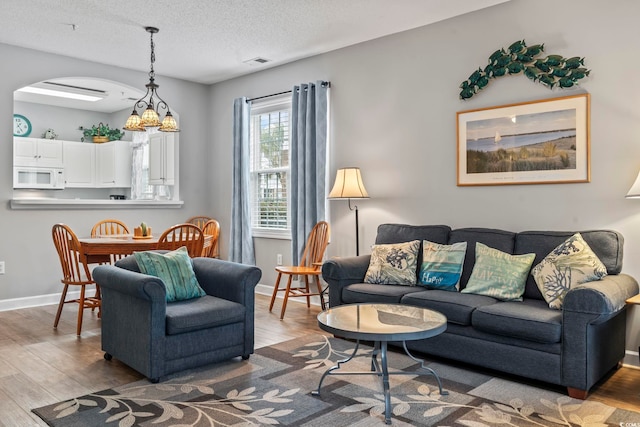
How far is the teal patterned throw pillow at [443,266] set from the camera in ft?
12.2

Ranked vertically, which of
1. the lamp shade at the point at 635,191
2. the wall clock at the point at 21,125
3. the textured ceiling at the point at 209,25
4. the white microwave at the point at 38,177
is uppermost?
the textured ceiling at the point at 209,25

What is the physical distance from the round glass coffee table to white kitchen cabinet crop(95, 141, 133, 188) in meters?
6.47

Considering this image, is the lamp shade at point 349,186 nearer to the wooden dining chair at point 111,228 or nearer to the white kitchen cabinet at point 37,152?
the wooden dining chair at point 111,228

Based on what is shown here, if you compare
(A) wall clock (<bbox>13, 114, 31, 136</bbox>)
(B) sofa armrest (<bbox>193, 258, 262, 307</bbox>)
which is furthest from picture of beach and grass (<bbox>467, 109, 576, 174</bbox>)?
(A) wall clock (<bbox>13, 114, 31, 136</bbox>)

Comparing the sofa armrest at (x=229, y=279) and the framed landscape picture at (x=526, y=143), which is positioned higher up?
the framed landscape picture at (x=526, y=143)

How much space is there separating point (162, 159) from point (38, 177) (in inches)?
101

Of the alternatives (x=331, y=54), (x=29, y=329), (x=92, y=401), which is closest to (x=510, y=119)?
(x=331, y=54)

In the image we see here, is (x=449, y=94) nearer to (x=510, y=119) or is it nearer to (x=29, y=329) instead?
(x=510, y=119)

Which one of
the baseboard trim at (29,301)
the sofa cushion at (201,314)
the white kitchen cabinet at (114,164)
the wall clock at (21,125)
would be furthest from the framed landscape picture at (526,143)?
the wall clock at (21,125)

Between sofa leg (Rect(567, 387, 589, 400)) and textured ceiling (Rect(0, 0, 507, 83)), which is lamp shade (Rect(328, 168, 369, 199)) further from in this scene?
sofa leg (Rect(567, 387, 589, 400))

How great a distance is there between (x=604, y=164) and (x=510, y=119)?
0.75 meters

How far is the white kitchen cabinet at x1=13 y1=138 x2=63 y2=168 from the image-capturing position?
7.67 metres

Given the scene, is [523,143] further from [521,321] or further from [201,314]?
[201,314]

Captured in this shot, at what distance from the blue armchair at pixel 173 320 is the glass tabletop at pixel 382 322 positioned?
77 cm
